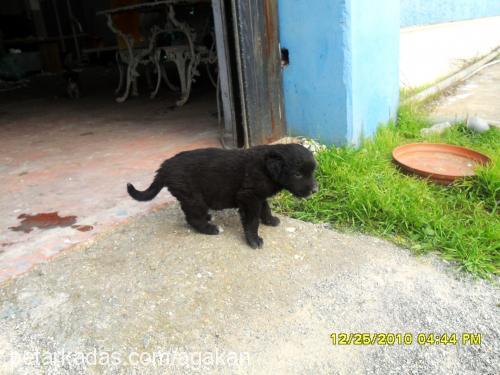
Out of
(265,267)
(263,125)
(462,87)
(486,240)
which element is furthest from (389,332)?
(462,87)

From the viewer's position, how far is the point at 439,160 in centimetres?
382

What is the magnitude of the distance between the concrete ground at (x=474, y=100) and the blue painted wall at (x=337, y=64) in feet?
4.44

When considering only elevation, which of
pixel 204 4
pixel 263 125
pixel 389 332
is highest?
pixel 204 4

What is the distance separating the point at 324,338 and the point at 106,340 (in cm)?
104

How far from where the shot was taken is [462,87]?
6754 millimetres

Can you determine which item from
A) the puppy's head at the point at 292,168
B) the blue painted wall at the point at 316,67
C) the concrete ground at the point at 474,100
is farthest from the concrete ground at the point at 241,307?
the concrete ground at the point at 474,100

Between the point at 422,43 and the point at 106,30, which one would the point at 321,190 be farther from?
the point at 106,30

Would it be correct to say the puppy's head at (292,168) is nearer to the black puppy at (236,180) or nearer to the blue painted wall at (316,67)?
the black puppy at (236,180)

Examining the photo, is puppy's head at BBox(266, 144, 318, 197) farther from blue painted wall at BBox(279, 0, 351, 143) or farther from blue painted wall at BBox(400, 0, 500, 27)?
blue painted wall at BBox(400, 0, 500, 27)

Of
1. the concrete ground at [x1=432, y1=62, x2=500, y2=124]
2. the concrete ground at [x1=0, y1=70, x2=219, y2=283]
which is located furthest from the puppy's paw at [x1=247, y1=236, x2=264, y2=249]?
the concrete ground at [x1=432, y1=62, x2=500, y2=124]

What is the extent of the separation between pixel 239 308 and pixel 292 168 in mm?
865

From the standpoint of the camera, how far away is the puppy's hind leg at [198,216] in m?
2.80

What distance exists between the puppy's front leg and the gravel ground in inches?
3.2

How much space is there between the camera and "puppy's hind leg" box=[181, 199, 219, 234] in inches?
110
